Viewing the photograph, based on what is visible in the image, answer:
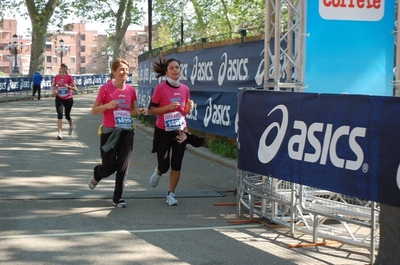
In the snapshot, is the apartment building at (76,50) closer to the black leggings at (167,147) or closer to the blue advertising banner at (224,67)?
the blue advertising banner at (224,67)

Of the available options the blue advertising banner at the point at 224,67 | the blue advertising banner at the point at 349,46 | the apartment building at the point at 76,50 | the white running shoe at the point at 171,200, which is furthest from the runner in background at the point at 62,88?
the apartment building at the point at 76,50

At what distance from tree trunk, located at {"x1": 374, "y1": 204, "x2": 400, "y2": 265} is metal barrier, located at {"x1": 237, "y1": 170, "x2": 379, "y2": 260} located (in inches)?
12.5

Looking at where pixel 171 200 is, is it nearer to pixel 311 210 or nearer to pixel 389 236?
pixel 311 210

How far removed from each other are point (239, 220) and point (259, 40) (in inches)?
211

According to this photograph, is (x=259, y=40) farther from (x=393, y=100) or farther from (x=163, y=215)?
(x=393, y=100)

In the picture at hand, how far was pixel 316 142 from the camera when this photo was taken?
22.0 ft

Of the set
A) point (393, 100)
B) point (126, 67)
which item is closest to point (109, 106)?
point (126, 67)

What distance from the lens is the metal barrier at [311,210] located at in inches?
274

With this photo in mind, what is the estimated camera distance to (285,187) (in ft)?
27.5

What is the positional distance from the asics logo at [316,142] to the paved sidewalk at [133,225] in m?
0.93

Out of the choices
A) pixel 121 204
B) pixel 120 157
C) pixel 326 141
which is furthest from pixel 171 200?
pixel 326 141

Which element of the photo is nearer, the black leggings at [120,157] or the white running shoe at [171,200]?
the black leggings at [120,157]

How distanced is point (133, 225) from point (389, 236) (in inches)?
119

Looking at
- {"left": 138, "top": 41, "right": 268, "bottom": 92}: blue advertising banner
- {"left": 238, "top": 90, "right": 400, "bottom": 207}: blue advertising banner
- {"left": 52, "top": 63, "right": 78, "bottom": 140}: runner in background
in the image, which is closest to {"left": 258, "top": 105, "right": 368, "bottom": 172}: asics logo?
{"left": 238, "top": 90, "right": 400, "bottom": 207}: blue advertising banner
